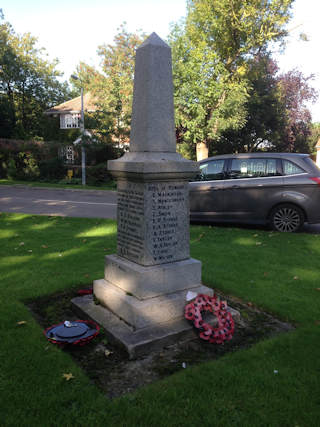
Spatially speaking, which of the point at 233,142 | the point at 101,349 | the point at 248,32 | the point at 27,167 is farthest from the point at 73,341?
the point at 233,142

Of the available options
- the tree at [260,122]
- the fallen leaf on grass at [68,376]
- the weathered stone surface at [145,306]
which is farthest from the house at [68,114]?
the fallen leaf on grass at [68,376]

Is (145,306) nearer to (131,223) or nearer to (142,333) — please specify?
(142,333)

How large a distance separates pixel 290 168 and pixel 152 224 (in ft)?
18.7

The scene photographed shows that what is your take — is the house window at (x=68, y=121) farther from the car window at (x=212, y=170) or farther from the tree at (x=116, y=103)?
the car window at (x=212, y=170)

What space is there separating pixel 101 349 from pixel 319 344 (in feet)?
7.12

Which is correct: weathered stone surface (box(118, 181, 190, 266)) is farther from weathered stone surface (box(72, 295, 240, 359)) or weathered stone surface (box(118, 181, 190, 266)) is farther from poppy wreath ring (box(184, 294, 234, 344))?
weathered stone surface (box(72, 295, 240, 359))

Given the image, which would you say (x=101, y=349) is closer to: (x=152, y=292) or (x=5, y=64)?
(x=152, y=292)

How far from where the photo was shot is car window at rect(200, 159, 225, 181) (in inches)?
370

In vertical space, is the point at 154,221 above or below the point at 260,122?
below

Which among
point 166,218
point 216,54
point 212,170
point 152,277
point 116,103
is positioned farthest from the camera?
point 116,103

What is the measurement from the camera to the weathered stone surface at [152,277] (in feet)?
13.2

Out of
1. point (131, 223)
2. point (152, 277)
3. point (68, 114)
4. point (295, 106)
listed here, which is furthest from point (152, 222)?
point (68, 114)

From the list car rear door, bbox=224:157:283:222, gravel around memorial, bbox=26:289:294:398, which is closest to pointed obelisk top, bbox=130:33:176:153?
gravel around memorial, bbox=26:289:294:398

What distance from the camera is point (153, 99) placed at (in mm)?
4152
